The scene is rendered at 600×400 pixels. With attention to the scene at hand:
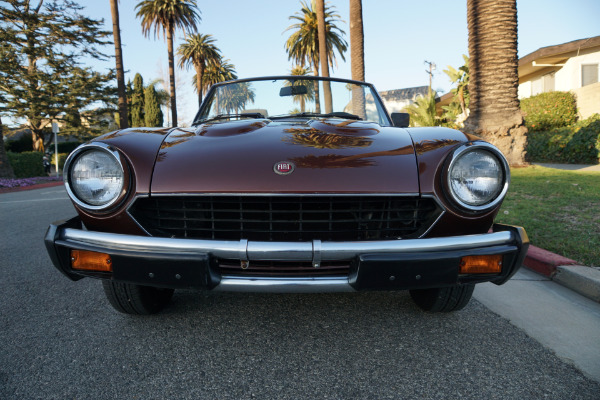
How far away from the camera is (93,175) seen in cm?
172

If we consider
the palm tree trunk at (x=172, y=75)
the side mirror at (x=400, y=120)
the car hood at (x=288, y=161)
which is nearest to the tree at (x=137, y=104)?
the palm tree trunk at (x=172, y=75)

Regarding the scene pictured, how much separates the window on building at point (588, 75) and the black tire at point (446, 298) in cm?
1576

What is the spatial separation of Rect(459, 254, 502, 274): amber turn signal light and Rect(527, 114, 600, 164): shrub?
349 inches

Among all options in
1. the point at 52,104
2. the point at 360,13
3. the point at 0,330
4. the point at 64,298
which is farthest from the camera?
the point at 52,104

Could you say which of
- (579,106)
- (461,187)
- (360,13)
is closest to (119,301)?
(461,187)

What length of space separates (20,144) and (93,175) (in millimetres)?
31522

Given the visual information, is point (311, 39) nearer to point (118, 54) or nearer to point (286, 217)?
point (118, 54)

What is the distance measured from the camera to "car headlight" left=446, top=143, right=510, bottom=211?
167 cm

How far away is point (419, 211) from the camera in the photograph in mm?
1718

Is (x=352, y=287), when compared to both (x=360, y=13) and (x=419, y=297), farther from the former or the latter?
(x=360, y=13)

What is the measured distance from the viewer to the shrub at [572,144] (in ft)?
31.9

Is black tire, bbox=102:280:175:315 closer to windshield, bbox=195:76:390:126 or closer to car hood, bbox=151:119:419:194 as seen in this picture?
car hood, bbox=151:119:419:194

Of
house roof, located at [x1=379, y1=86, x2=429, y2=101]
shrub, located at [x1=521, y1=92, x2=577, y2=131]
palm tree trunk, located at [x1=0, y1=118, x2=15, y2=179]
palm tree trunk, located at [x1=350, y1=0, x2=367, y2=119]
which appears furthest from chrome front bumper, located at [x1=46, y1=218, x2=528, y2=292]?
house roof, located at [x1=379, y1=86, x2=429, y2=101]

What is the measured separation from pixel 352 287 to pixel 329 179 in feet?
1.43
